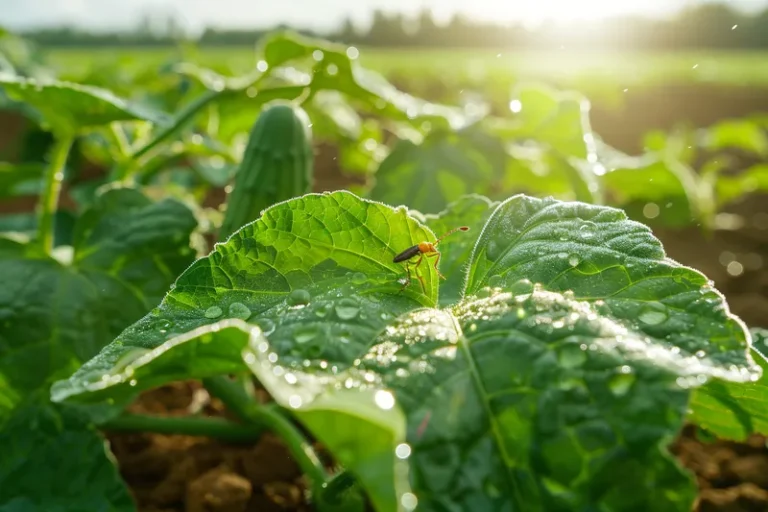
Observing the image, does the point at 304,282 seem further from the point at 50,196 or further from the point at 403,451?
the point at 50,196

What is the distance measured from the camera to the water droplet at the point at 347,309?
3.16ft

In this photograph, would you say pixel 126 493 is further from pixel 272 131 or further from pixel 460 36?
pixel 460 36

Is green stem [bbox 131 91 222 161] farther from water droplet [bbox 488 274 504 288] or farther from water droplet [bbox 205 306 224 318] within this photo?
water droplet [bbox 488 274 504 288]

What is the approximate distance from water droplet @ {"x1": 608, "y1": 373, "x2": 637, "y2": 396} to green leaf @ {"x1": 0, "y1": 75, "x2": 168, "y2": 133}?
3.78ft

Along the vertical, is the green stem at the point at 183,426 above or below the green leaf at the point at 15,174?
below

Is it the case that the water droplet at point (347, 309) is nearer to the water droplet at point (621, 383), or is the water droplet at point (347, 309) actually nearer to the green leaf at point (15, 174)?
the water droplet at point (621, 383)

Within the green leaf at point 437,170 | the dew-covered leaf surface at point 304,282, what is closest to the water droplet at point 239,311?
the dew-covered leaf surface at point 304,282

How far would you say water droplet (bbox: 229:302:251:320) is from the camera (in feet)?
3.27

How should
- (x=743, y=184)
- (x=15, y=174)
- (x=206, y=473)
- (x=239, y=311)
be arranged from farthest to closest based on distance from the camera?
1. (x=743, y=184)
2. (x=15, y=174)
3. (x=206, y=473)
4. (x=239, y=311)

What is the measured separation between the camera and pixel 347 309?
99cm

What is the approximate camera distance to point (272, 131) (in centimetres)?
162

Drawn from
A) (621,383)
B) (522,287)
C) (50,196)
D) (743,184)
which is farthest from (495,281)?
(743,184)

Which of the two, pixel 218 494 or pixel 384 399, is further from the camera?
pixel 218 494

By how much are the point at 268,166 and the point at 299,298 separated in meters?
0.67
